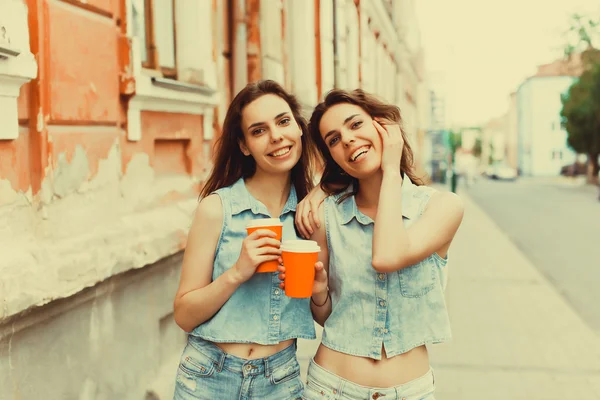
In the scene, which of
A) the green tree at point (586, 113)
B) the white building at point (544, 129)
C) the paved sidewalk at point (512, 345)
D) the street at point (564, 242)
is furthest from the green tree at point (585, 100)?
the white building at point (544, 129)

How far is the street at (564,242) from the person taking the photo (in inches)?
335

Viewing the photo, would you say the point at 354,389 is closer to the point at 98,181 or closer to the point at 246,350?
the point at 246,350

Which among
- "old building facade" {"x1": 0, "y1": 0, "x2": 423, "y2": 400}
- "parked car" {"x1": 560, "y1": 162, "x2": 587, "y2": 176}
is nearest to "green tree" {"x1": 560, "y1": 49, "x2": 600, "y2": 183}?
"parked car" {"x1": 560, "y1": 162, "x2": 587, "y2": 176}

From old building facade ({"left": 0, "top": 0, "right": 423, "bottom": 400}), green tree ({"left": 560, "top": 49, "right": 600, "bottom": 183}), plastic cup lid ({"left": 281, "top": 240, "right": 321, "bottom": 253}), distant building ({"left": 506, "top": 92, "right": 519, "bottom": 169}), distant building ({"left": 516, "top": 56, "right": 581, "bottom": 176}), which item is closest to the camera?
plastic cup lid ({"left": 281, "top": 240, "right": 321, "bottom": 253})

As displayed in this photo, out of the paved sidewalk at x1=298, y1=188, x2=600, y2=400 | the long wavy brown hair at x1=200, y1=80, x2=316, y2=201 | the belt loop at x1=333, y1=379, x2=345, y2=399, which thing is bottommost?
the paved sidewalk at x1=298, y1=188, x2=600, y2=400

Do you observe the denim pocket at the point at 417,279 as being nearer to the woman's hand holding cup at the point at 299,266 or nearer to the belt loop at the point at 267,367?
the woman's hand holding cup at the point at 299,266

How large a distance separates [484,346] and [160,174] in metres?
3.24

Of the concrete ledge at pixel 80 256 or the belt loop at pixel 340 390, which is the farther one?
the concrete ledge at pixel 80 256

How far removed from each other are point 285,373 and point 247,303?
283mm

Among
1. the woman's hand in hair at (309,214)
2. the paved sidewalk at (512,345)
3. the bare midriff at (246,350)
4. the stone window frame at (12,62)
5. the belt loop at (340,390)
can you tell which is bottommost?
the paved sidewalk at (512,345)

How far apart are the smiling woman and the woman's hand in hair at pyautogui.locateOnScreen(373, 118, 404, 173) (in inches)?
12.3

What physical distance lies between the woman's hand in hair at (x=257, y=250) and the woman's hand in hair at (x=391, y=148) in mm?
438

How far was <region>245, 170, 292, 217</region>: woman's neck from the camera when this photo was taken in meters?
2.43

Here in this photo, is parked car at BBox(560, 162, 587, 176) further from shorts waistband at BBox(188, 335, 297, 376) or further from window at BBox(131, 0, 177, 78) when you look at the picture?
shorts waistband at BBox(188, 335, 297, 376)
